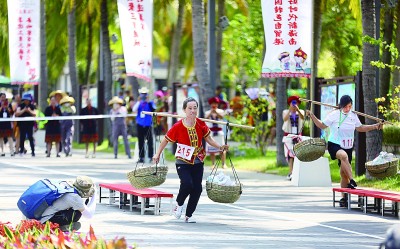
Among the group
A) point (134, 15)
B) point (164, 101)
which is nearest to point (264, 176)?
point (134, 15)

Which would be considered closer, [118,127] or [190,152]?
[190,152]

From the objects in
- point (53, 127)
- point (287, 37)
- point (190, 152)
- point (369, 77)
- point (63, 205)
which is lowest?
point (53, 127)

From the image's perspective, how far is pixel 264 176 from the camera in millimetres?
27203

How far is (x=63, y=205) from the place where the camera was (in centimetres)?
1438

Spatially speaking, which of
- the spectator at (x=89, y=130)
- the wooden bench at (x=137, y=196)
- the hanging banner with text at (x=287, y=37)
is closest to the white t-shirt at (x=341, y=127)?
the wooden bench at (x=137, y=196)

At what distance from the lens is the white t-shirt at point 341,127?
19938 millimetres

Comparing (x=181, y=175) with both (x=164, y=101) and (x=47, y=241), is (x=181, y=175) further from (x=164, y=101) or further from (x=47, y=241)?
(x=164, y=101)

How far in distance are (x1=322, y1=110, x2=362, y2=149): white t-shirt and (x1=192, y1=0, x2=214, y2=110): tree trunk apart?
12.9m

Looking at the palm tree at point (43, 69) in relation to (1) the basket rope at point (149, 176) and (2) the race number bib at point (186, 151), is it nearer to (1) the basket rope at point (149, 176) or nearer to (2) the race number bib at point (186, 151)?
(1) the basket rope at point (149, 176)

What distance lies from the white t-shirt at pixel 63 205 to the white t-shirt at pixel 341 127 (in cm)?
661

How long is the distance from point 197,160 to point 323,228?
195 centimetres

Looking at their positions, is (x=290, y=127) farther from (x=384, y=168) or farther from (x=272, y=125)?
(x=272, y=125)

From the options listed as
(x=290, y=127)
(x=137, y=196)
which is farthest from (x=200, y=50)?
(x=137, y=196)

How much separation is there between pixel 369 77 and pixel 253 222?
28.4ft
